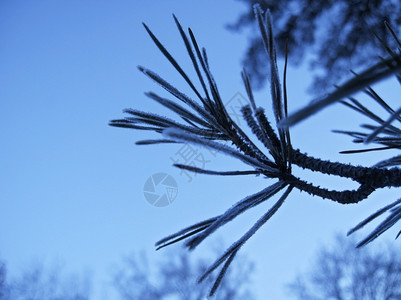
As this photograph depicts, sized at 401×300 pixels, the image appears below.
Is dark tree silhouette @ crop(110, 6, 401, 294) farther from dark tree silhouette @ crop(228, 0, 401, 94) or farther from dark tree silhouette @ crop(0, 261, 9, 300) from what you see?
→ dark tree silhouette @ crop(0, 261, 9, 300)

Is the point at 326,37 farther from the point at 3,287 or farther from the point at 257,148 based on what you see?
the point at 3,287

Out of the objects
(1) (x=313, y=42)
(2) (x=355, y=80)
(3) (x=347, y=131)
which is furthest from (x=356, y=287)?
(2) (x=355, y=80)

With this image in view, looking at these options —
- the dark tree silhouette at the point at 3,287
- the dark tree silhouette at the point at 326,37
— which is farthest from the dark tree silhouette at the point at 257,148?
the dark tree silhouette at the point at 3,287

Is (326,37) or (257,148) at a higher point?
(326,37)

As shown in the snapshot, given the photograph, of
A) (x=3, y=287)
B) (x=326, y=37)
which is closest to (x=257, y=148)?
(x=326, y=37)

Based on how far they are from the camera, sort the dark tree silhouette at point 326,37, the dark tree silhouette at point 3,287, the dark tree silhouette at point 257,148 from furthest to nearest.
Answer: the dark tree silhouette at point 3,287, the dark tree silhouette at point 326,37, the dark tree silhouette at point 257,148

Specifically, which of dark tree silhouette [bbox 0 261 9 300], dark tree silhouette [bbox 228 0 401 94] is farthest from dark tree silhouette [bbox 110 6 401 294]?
dark tree silhouette [bbox 0 261 9 300]

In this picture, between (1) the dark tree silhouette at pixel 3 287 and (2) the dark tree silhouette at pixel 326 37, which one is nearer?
(2) the dark tree silhouette at pixel 326 37

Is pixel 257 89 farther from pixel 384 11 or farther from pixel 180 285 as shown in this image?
pixel 180 285

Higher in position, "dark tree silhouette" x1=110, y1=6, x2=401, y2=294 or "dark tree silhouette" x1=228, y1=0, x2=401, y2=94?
"dark tree silhouette" x1=228, y1=0, x2=401, y2=94

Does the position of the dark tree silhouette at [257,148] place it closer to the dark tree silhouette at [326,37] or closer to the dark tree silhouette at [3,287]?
the dark tree silhouette at [326,37]

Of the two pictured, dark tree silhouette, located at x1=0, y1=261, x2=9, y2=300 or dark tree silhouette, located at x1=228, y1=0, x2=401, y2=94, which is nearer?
dark tree silhouette, located at x1=228, y1=0, x2=401, y2=94
